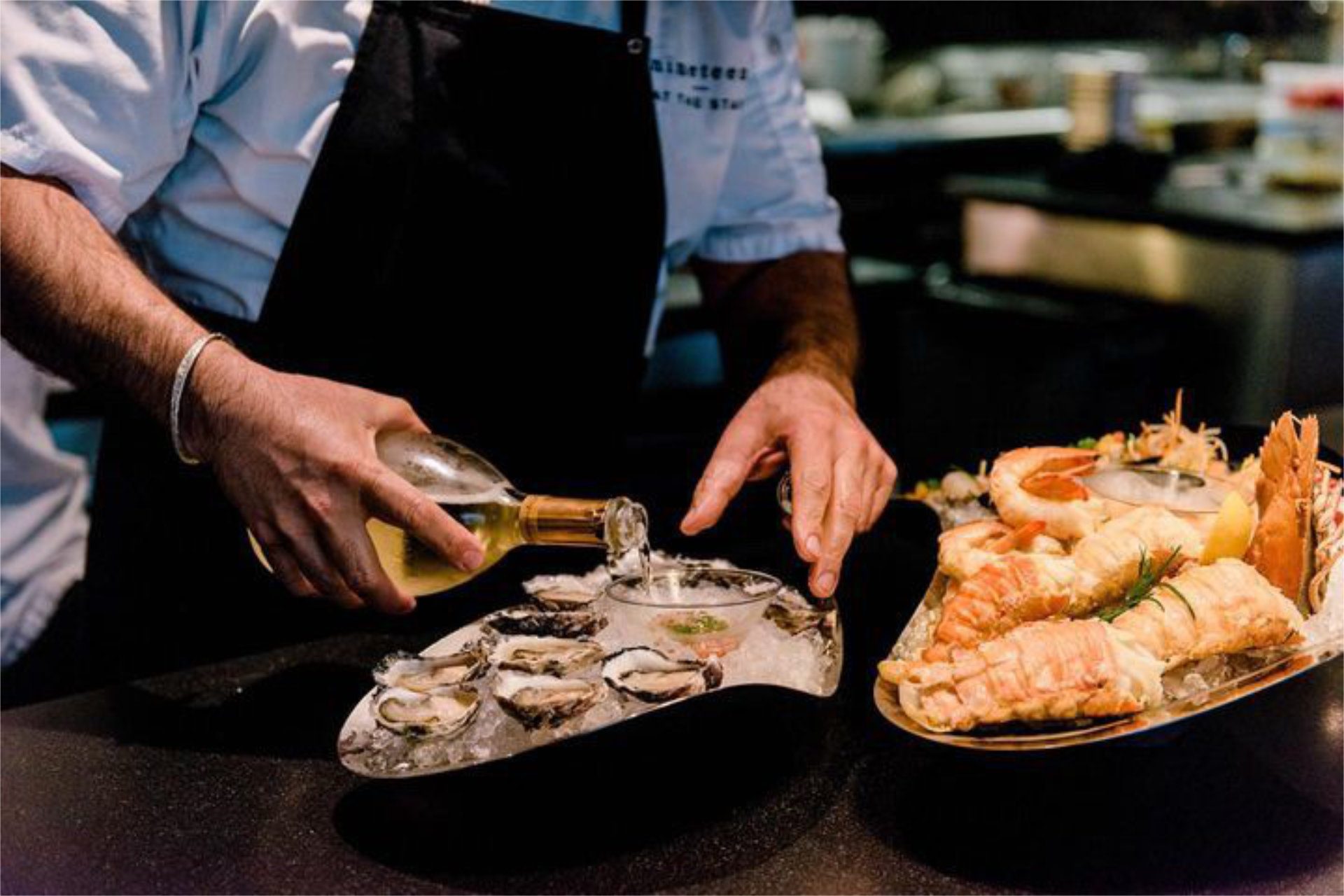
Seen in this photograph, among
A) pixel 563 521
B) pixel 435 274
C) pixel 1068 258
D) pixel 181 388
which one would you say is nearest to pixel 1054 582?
pixel 563 521

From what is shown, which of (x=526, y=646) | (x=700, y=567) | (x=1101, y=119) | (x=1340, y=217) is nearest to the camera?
(x=526, y=646)

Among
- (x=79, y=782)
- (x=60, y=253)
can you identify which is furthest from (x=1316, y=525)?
(x=60, y=253)

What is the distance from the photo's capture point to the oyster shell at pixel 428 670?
3.82ft

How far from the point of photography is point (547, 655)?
1.19 meters

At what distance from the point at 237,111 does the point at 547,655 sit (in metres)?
0.84

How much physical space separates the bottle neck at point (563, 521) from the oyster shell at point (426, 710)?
169 millimetres

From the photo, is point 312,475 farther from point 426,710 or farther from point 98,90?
point 98,90

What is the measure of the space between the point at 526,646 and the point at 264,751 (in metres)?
0.27

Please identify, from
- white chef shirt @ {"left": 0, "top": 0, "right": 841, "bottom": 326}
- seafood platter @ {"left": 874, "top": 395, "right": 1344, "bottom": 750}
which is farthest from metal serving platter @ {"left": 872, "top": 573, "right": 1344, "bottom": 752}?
white chef shirt @ {"left": 0, "top": 0, "right": 841, "bottom": 326}

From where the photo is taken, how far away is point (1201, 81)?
282 inches

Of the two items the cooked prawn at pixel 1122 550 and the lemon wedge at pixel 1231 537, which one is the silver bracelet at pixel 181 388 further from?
the lemon wedge at pixel 1231 537

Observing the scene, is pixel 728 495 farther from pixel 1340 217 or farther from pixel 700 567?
pixel 1340 217

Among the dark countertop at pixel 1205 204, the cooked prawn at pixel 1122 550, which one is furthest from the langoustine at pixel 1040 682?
the dark countertop at pixel 1205 204

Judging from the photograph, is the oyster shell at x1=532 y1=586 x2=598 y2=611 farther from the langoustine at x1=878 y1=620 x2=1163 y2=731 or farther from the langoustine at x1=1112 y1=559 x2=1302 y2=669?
the langoustine at x1=1112 y1=559 x2=1302 y2=669
